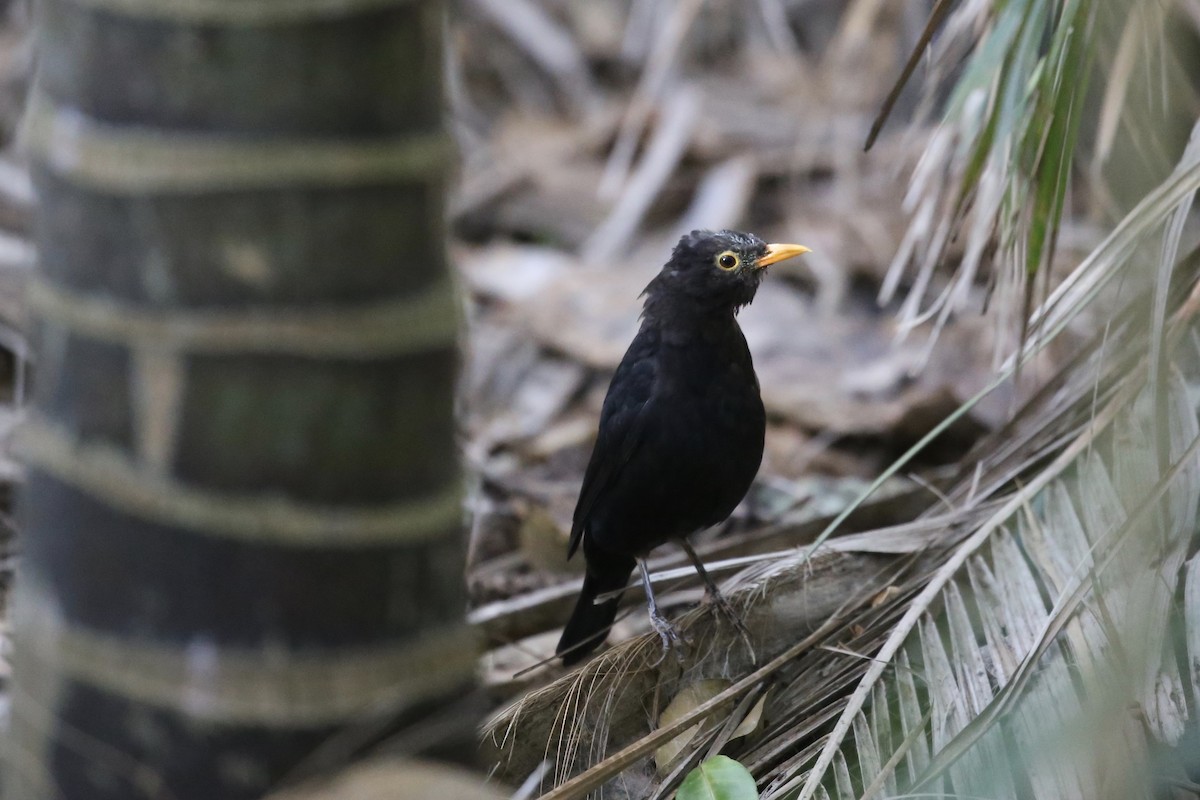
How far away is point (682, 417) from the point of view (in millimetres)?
3529

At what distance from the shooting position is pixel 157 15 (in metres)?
1.42

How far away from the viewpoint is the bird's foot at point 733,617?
289 centimetres

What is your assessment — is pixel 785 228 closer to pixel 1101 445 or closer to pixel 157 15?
pixel 1101 445

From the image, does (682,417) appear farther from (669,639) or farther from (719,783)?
(719,783)

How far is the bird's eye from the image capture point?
3615 mm

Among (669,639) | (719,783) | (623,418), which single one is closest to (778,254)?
(623,418)

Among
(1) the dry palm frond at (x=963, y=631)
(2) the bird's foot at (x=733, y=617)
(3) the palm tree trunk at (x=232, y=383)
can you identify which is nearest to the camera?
(3) the palm tree trunk at (x=232, y=383)

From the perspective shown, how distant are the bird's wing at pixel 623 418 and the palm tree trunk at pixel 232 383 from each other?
205cm

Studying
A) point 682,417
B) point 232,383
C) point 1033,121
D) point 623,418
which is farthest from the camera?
point 623,418

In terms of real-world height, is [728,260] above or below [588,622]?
above

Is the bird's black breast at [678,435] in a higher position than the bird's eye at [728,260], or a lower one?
lower

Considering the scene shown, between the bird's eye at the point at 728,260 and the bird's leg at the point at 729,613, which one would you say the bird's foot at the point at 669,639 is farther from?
the bird's eye at the point at 728,260

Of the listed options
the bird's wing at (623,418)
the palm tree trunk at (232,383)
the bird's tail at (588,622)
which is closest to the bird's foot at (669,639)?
the bird's tail at (588,622)

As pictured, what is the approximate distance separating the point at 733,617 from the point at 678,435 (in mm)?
737
